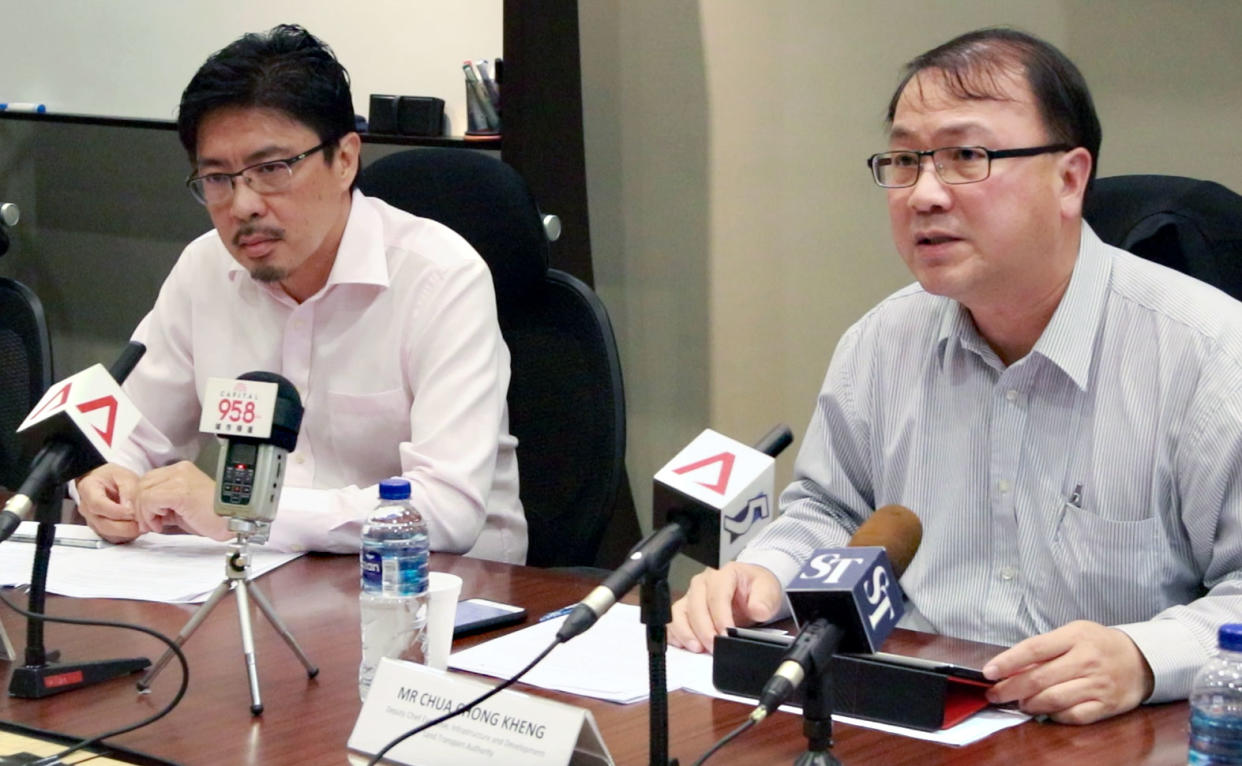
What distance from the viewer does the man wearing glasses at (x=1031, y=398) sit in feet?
5.63

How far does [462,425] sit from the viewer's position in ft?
7.43

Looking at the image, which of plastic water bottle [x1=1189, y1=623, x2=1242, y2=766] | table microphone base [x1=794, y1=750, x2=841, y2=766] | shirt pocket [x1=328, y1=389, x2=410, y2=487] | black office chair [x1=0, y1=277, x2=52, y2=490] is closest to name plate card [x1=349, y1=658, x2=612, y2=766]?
table microphone base [x1=794, y1=750, x2=841, y2=766]

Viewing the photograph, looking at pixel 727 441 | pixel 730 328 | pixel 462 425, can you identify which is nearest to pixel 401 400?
pixel 462 425

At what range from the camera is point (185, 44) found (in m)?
4.51

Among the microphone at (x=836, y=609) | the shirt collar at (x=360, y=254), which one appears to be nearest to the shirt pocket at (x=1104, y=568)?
the microphone at (x=836, y=609)

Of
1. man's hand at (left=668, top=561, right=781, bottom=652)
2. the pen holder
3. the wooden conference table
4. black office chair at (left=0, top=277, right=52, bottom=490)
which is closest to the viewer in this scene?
the wooden conference table

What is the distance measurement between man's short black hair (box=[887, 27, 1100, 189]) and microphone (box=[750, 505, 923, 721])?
80cm

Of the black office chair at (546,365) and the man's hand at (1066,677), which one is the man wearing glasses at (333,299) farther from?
the man's hand at (1066,677)

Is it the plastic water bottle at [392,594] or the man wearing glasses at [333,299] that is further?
the man wearing glasses at [333,299]

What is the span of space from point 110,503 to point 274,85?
2.30ft

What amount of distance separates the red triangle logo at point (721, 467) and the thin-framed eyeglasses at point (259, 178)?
1.34 meters

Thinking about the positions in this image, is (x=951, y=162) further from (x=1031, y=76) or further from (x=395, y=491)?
(x=395, y=491)

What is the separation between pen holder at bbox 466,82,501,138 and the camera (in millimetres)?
3670

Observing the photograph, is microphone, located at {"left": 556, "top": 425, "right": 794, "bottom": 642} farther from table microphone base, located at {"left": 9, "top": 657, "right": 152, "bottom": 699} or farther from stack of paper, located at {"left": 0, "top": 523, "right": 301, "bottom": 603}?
stack of paper, located at {"left": 0, "top": 523, "right": 301, "bottom": 603}
